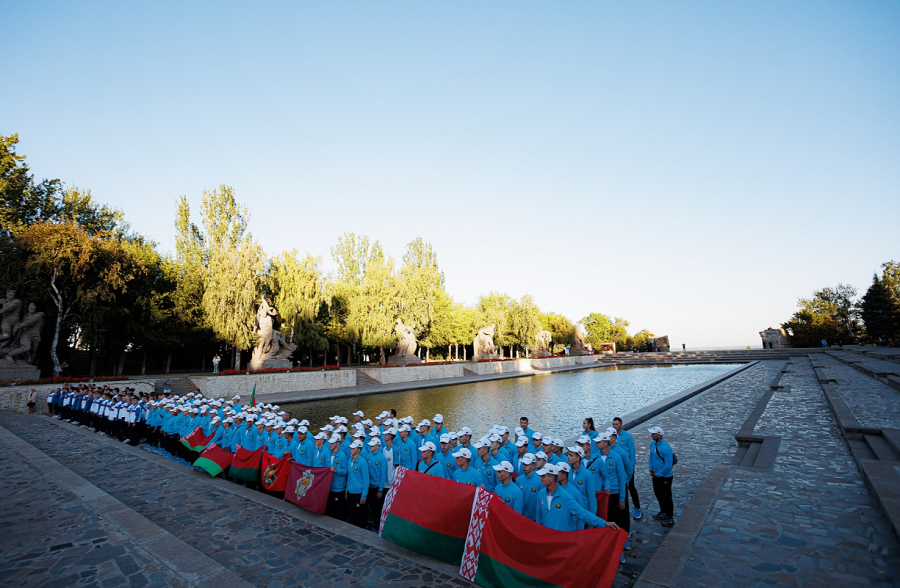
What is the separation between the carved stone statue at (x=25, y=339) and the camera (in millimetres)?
23766

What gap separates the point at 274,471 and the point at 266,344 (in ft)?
85.6

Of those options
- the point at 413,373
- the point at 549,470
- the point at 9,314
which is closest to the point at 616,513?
the point at 549,470

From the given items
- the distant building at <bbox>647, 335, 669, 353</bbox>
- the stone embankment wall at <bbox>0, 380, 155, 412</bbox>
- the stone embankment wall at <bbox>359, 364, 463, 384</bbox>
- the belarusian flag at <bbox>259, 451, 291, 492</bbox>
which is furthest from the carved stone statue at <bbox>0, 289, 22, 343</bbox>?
the distant building at <bbox>647, 335, 669, 353</bbox>

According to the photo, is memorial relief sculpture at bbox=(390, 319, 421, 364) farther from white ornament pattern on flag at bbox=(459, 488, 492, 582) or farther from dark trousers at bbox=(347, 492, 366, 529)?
white ornament pattern on flag at bbox=(459, 488, 492, 582)

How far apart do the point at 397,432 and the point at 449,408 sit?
13434 mm

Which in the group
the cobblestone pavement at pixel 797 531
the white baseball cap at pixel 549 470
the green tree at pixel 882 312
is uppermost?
the green tree at pixel 882 312

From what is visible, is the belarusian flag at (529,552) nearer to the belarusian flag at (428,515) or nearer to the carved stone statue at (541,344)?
the belarusian flag at (428,515)

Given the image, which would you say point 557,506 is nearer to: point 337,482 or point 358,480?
point 358,480

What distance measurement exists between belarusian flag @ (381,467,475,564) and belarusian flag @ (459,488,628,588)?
301 millimetres

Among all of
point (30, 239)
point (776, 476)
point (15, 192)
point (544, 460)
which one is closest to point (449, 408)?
point (776, 476)

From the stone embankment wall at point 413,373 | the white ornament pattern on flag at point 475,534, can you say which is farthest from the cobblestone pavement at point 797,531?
the stone embankment wall at point 413,373

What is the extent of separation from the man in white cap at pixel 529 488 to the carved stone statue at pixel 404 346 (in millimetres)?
36638

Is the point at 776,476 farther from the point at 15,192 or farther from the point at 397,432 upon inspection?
the point at 15,192

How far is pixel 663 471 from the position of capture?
687 centimetres
